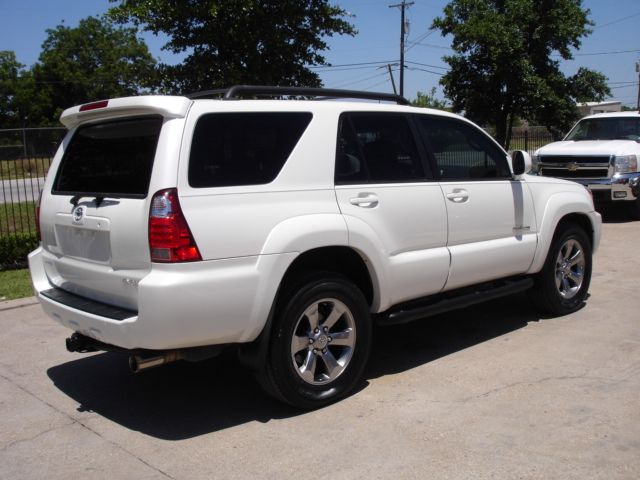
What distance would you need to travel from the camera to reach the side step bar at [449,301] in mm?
4859

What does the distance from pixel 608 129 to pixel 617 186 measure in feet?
6.48

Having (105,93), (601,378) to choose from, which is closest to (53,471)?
(601,378)

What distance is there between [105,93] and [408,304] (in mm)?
64945

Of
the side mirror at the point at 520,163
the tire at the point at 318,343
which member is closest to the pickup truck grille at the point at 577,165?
the side mirror at the point at 520,163

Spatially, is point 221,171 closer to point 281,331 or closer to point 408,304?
point 281,331

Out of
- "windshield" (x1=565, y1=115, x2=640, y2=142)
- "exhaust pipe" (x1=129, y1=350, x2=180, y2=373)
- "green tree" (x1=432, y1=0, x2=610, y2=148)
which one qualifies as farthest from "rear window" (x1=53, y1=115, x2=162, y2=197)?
"green tree" (x1=432, y1=0, x2=610, y2=148)

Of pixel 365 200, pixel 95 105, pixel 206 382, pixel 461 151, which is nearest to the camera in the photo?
pixel 95 105

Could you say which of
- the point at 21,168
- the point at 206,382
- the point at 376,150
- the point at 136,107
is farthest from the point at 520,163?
Answer: the point at 21,168

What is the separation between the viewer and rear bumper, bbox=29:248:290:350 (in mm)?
3643

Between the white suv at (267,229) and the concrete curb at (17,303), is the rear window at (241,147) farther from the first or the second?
the concrete curb at (17,303)

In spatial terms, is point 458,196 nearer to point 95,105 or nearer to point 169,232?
point 169,232

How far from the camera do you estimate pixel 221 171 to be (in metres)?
3.93

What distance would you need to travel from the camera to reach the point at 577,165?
12.5 meters

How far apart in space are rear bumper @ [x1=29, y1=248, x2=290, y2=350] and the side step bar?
1205mm
